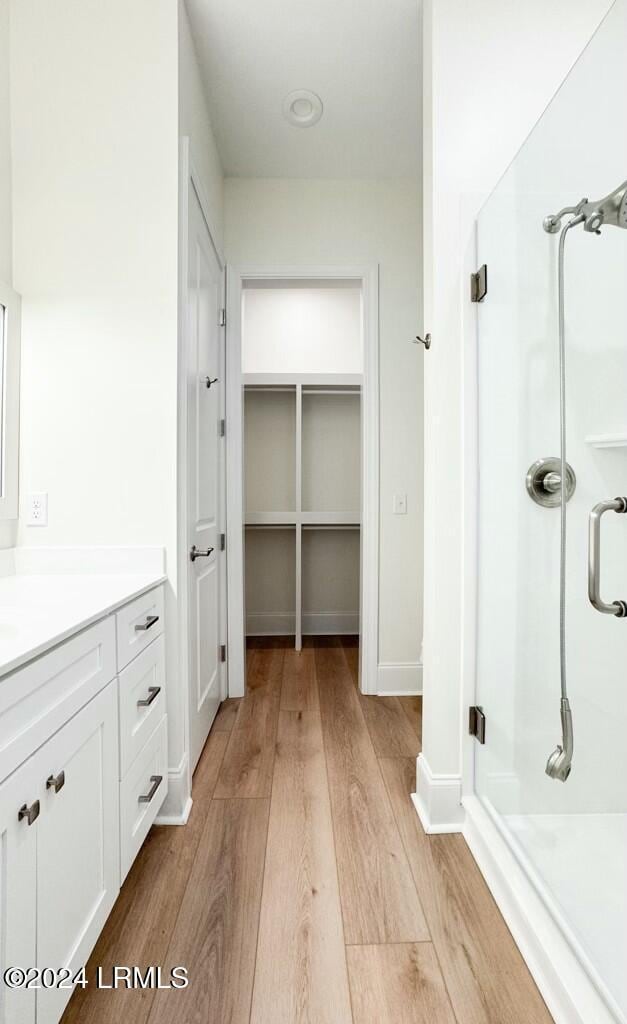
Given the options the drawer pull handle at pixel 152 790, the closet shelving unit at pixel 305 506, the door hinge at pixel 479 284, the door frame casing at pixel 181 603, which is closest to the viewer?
the drawer pull handle at pixel 152 790

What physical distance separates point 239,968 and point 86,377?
1.66 m

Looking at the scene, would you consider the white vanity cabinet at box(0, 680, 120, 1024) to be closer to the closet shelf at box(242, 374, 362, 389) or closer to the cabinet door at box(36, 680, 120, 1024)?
the cabinet door at box(36, 680, 120, 1024)

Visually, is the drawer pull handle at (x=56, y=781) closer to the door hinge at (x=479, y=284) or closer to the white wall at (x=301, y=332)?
the door hinge at (x=479, y=284)

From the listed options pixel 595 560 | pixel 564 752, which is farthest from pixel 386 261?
pixel 564 752

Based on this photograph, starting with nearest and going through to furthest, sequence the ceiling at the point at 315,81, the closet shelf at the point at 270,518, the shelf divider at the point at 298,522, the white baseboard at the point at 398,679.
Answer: the ceiling at the point at 315,81
the white baseboard at the point at 398,679
the shelf divider at the point at 298,522
the closet shelf at the point at 270,518

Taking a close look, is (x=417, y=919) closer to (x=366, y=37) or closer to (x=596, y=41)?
(x=596, y=41)

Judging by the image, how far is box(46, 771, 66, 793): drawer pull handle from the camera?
917mm

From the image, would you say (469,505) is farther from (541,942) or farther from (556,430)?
(541,942)

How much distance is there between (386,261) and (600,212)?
171 centimetres

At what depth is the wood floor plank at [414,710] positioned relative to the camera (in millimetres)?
2414

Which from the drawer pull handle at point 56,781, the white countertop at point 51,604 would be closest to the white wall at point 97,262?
the white countertop at point 51,604

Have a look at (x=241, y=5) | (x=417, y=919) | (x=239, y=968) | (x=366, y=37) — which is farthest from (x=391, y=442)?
(x=239, y=968)

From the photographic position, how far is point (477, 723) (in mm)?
1656

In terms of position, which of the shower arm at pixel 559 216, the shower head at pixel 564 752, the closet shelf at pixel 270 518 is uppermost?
the shower arm at pixel 559 216
